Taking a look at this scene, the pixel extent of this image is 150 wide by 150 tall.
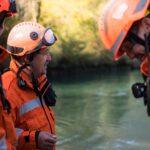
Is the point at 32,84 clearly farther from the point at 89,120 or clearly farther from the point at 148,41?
the point at 89,120

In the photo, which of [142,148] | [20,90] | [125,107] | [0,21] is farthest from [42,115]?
[125,107]

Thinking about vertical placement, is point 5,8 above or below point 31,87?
above

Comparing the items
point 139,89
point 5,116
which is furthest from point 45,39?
point 139,89

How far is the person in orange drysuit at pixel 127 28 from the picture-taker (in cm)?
289

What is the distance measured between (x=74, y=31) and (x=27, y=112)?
28499 mm

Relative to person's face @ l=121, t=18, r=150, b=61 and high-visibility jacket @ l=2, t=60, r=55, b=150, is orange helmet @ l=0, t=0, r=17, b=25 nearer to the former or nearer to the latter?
high-visibility jacket @ l=2, t=60, r=55, b=150

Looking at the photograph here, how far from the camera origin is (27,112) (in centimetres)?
445

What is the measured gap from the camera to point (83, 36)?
34.2 metres

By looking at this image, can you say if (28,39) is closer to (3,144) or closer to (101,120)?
(3,144)

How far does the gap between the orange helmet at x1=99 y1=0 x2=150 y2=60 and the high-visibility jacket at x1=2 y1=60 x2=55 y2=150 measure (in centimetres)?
155

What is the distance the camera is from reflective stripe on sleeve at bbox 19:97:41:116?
443cm

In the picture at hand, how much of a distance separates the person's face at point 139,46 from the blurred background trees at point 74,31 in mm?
26451

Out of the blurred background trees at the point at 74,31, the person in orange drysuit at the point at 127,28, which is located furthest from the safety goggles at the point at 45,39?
the blurred background trees at the point at 74,31

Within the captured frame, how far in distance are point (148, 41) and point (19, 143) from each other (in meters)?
1.88
